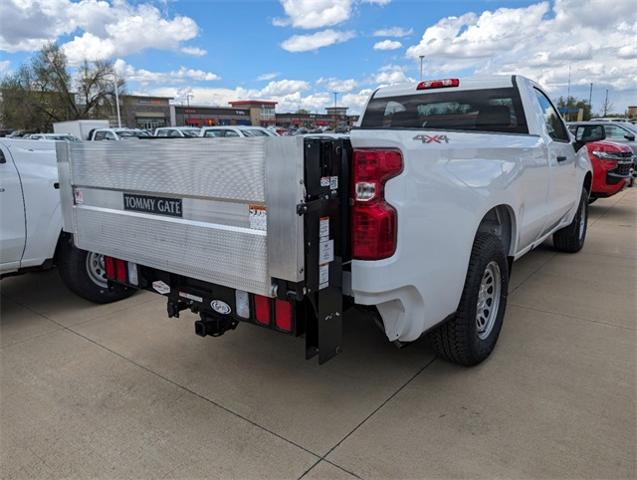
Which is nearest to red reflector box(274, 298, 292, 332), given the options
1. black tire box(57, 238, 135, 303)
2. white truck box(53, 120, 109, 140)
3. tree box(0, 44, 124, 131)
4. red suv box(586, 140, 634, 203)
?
black tire box(57, 238, 135, 303)

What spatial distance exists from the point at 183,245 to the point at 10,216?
2.48 meters

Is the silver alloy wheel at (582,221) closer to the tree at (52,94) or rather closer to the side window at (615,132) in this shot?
the side window at (615,132)

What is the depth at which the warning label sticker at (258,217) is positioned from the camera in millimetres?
2348

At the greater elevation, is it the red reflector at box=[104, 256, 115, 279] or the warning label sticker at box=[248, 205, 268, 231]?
the warning label sticker at box=[248, 205, 268, 231]

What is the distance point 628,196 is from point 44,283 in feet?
43.9

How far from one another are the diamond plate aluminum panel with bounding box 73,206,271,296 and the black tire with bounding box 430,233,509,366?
4.36 feet

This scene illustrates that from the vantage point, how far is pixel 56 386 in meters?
3.30

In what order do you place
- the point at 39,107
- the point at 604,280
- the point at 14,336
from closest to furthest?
1. the point at 14,336
2. the point at 604,280
3. the point at 39,107

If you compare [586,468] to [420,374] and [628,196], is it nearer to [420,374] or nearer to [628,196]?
[420,374]

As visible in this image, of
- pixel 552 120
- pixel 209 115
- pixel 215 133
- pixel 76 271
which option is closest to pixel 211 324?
pixel 76 271

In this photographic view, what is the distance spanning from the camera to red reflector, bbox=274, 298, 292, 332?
2455 mm

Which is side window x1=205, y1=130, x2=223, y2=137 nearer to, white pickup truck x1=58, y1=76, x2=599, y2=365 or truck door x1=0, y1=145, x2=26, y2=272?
truck door x1=0, y1=145, x2=26, y2=272

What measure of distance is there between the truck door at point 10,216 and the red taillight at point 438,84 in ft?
12.7

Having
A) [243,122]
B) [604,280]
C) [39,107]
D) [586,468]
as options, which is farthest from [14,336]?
[243,122]
